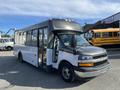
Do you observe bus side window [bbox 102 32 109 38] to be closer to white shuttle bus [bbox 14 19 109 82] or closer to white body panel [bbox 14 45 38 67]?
white body panel [bbox 14 45 38 67]

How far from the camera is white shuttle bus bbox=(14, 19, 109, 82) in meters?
9.55

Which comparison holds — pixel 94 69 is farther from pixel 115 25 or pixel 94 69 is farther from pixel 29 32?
pixel 115 25

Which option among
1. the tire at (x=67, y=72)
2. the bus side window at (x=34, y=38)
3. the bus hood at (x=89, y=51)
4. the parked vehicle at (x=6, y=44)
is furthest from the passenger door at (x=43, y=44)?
the parked vehicle at (x=6, y=44)

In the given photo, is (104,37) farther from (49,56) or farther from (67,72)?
(67,72)

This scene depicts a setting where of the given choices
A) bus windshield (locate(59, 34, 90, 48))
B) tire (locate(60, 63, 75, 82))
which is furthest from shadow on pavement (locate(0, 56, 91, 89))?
bus windshield (locate(59, 34, 90, 48))

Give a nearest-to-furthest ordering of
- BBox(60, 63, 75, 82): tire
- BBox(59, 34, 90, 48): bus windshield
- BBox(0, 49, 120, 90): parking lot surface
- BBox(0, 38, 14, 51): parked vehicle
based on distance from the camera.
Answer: BBox(0, 49, 120, 90): parking lot surface < BBox(60, 63, 75, 82): tire < BBox(59, 34, 90, 48): bus windshield < BBox(0, 38, 14, 51): parked vehicle

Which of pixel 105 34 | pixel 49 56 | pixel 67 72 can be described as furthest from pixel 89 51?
pixel 105 34

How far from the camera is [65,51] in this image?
34.2 feet

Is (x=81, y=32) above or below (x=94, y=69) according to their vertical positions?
above

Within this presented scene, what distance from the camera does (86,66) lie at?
9.51m

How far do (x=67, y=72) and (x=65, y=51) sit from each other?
0.89 metres

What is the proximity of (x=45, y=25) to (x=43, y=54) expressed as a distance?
5.00 ft

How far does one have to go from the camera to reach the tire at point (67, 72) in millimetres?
9938

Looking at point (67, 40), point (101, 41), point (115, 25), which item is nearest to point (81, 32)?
point (67, 40)
